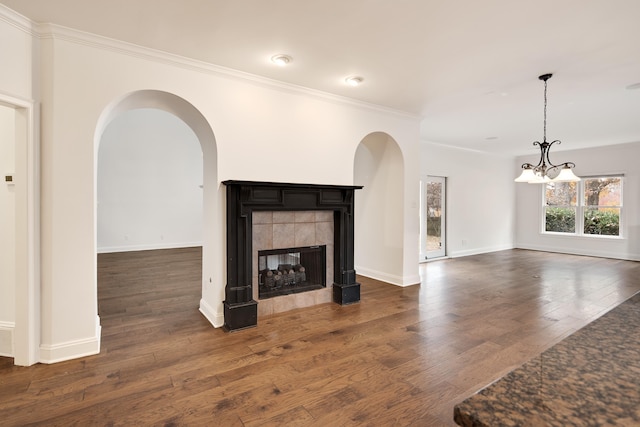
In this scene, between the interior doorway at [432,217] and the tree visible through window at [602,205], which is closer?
the interior doorway at [432,217]

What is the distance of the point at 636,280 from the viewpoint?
539 centimetres

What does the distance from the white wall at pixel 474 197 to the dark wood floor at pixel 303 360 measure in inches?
125

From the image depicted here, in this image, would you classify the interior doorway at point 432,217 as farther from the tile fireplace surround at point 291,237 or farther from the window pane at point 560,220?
the tile fireplace surround at point 291,237

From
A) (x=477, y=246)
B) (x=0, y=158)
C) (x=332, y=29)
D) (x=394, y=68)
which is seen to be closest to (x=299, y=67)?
(x=332, y=29)

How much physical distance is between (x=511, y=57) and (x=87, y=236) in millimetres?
4135

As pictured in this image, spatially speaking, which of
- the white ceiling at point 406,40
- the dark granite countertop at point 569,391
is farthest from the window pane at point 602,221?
the dark granite countertop at point 569,391

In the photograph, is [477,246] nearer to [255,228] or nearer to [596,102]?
[596,102]

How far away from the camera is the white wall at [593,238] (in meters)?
7.32

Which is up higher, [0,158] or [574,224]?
[0,158]

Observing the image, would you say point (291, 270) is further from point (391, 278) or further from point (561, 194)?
point (561, 194)

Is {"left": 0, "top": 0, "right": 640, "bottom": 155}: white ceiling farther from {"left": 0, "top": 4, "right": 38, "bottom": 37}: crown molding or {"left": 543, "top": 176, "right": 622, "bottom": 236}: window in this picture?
{"left": 543, "top": 176, "right": 622, "bottom": 236}: window

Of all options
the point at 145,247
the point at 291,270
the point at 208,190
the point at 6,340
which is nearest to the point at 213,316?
the point at 291,270

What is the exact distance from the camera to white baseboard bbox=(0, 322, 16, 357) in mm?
2643

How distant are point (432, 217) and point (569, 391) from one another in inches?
286
